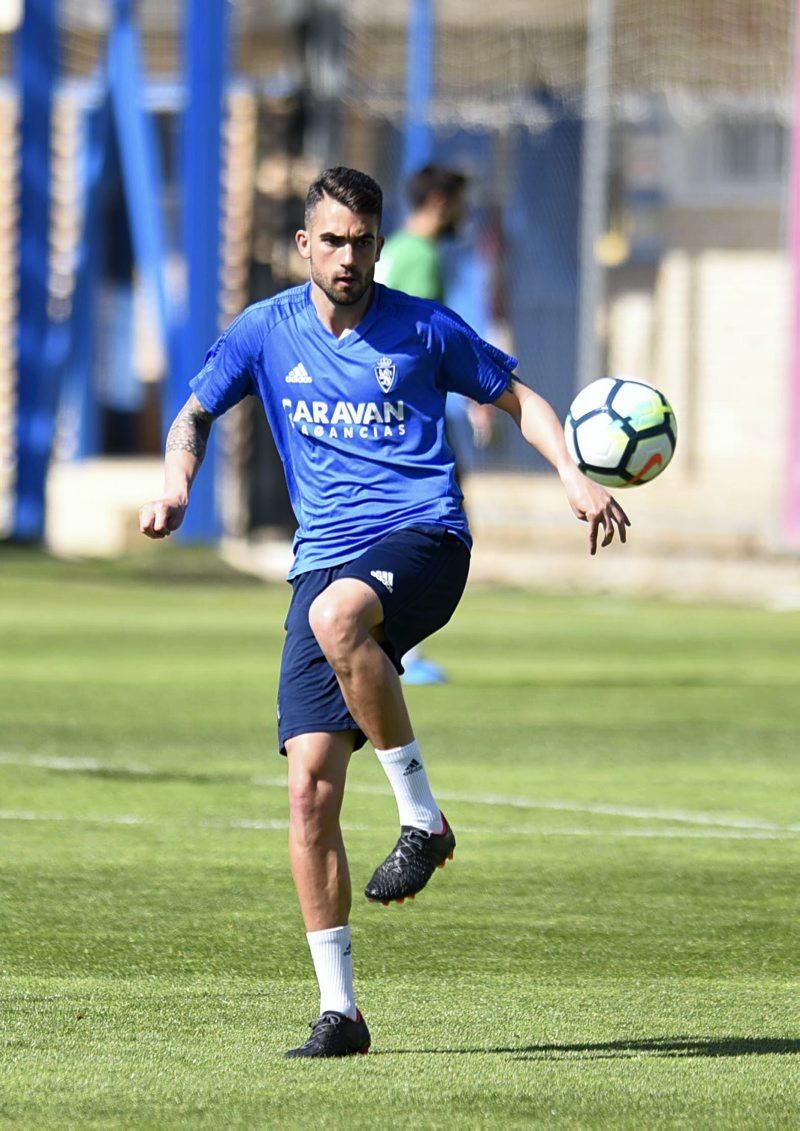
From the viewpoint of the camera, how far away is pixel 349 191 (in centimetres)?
569

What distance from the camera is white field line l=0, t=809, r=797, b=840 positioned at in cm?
894

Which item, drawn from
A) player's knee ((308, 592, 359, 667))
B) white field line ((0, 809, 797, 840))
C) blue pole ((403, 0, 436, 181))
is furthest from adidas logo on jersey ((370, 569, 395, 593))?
blue pole ((403, 0, 436, 181))

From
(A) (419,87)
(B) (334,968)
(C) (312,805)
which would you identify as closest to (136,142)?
(A) (419,87)

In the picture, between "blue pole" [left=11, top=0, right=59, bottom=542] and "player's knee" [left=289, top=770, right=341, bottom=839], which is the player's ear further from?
"blue pole" [left=11, top=0, right=59, bottom=542]

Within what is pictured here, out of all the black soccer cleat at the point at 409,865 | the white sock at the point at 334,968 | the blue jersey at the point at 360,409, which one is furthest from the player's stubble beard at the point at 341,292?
the white sock at the point at 334,968

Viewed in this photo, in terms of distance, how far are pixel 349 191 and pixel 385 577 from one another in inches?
35.9

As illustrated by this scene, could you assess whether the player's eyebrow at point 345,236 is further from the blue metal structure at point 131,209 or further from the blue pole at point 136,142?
the blue pole at point 136,142

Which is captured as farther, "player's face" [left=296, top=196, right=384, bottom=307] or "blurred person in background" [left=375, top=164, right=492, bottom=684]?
"blurred person in background" [left=375, top=164, right=492, bottom=684]

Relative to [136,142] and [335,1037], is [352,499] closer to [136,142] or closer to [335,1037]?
[335,1037]

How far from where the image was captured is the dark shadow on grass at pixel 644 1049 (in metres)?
5.32

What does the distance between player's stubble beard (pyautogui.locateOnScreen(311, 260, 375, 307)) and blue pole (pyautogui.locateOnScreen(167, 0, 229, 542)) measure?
68.1 feet

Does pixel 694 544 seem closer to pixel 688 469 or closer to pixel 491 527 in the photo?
pixel 491 527

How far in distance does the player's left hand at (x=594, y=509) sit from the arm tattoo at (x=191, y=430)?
3.10ft

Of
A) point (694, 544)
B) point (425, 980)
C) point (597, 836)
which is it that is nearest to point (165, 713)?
point (597, 836)
